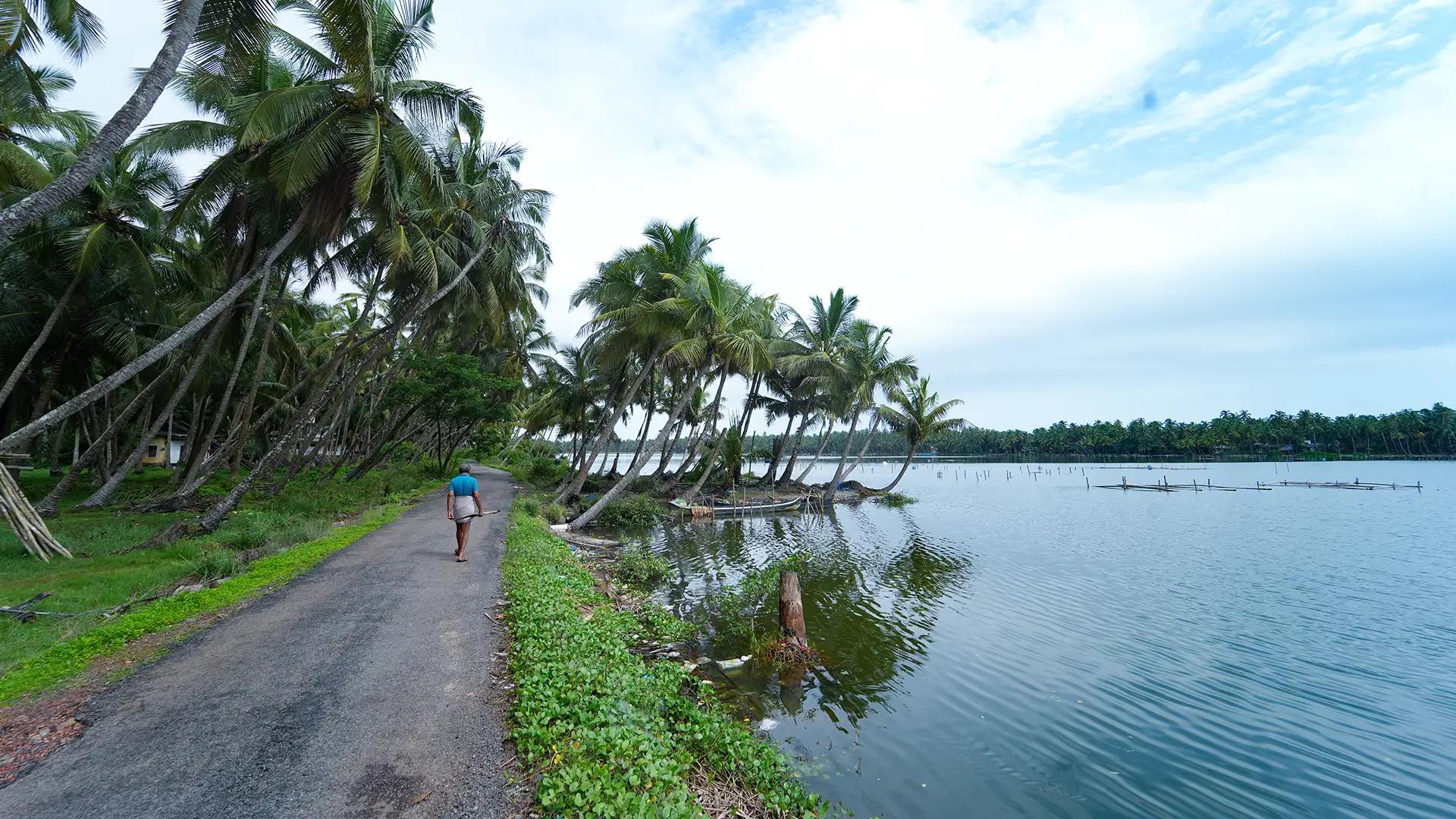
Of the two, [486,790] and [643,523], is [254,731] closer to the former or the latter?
[486,790]

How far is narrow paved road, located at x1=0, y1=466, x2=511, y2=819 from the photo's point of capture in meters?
3.60

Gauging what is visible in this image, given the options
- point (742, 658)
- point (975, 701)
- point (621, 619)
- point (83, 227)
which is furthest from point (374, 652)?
point (83, 227)

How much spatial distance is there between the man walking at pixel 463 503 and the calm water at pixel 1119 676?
462cm

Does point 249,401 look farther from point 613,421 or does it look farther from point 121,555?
point 613,421

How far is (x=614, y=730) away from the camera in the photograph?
14.8 feet

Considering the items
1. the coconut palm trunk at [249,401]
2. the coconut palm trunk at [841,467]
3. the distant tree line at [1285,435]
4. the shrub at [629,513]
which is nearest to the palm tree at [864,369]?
the coconut palm trunk at [841,467]

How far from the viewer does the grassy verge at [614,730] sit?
379 cm

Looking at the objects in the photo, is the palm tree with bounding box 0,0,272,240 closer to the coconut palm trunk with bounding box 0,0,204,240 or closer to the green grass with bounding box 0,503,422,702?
the coconut palm trunk with bounding box 0,0,204,240

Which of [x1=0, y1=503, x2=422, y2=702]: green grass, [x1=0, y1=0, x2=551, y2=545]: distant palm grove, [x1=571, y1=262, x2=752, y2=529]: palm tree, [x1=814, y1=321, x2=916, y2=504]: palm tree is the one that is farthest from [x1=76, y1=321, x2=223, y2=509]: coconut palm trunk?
[x1=814, y1=321, x2=916, y2=504]: palm tree

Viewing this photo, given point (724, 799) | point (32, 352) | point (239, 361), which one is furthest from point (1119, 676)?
point (32, 352)

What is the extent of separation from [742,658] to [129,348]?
65.0ft

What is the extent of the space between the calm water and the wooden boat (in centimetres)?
804

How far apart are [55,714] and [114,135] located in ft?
21.0

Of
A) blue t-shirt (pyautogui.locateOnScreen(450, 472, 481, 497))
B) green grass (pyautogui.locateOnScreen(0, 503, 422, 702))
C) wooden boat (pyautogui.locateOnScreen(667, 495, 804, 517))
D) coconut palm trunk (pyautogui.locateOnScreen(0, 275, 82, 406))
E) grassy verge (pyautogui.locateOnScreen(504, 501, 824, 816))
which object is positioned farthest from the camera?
wooden boat (pyautogui.locateOnScreen(667, 495, 804, 517))
